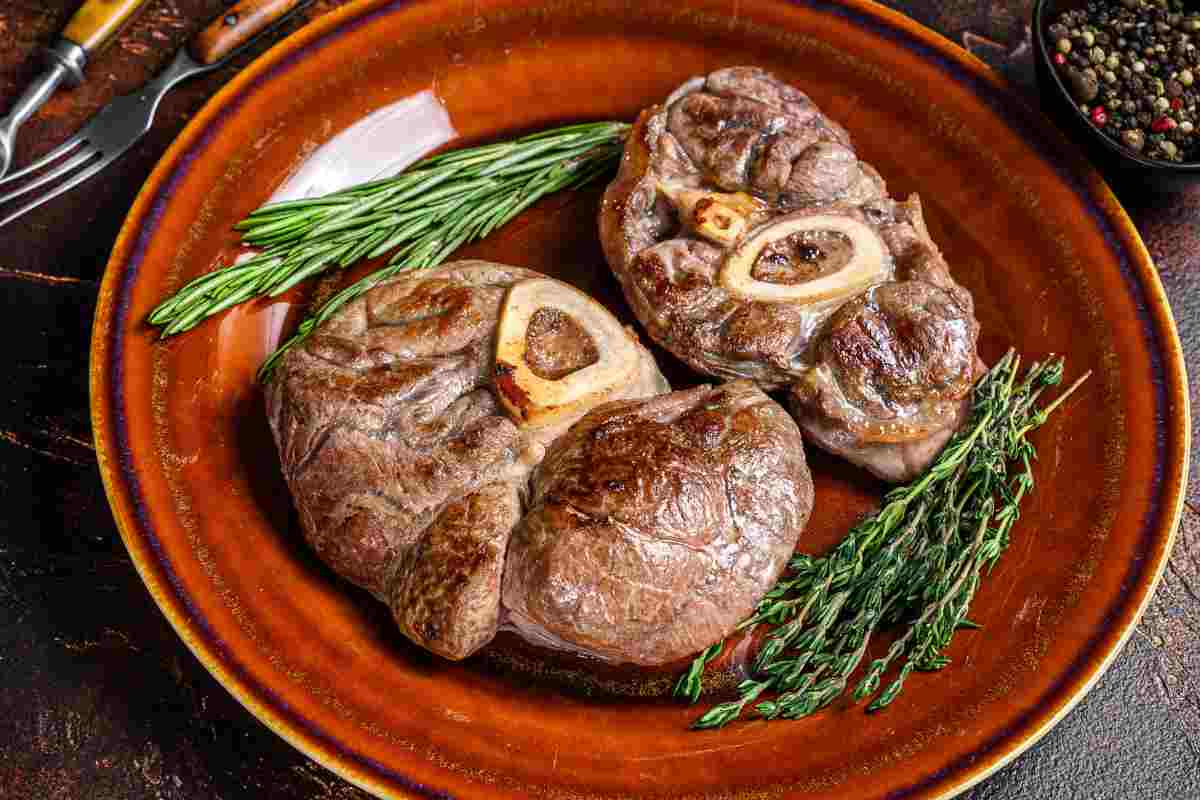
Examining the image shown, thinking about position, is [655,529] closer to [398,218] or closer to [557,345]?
[557,345]

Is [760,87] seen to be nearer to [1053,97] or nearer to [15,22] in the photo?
[1053,97]

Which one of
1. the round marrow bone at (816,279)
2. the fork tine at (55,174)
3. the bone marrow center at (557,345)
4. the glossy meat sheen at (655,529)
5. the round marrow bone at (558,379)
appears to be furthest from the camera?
the fork tine at (55,174)

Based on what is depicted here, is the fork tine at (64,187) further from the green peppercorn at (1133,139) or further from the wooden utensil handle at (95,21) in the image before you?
the green peppercorn at (1133,139)

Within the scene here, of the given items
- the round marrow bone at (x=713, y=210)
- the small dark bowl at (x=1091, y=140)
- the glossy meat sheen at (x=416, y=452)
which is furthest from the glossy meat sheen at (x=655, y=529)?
the small dark bowl at (x=1091, y=140)

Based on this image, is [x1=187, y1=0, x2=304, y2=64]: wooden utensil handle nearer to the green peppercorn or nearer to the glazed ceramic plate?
the glazed ceramic plate

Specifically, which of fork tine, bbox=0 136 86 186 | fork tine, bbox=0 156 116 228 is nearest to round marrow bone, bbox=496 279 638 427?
fork tine, bbox=0 156 116 228
